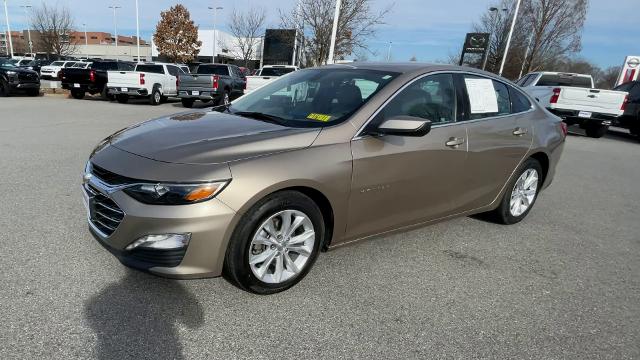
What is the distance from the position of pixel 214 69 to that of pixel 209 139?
17707mm

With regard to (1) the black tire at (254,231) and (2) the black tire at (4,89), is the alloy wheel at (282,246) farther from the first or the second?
(2) the black tire at (4,89)

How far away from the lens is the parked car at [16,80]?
1642 centimetres

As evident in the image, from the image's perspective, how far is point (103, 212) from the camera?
8.95ft

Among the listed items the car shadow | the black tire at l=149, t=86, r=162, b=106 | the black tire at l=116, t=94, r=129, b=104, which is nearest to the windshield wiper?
the car shadow

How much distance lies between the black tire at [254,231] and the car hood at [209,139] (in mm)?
321

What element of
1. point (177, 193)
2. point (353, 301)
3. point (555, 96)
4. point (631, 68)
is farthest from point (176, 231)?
point (631, 68)

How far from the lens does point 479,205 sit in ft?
13.7

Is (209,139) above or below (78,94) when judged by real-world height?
above

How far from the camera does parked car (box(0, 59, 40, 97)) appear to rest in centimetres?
1642

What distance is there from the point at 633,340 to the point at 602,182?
5.85 meters

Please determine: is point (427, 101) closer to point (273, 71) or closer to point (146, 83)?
point (146, 83)

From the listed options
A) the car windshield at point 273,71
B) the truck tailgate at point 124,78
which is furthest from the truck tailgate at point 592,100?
the truck tailgate at point 124,78

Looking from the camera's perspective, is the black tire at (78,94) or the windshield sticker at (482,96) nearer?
the windshield sticker at (482,96)

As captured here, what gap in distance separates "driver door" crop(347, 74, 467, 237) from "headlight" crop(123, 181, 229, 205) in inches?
41.2
